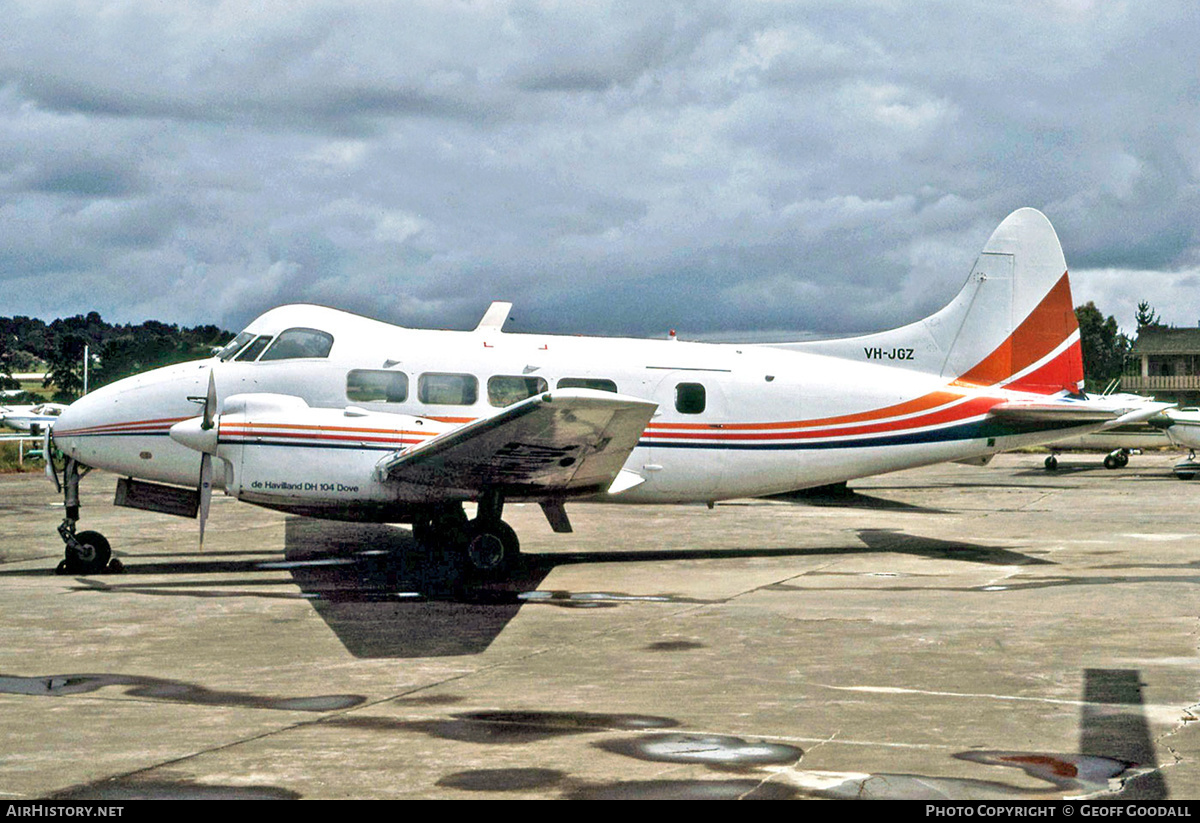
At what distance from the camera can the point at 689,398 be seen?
1708cm

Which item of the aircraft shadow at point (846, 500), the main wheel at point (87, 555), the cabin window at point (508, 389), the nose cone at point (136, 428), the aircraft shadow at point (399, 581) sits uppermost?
the cabin window at point (508, 389)

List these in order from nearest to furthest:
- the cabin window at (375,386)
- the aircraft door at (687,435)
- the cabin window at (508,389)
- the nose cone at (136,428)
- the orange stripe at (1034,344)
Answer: the nose cone at (136,428) → the cabin window at (375,386) → the cabin window at (508,389) → the aircraft door at (687,435) → the orange stripe at (1034,344)

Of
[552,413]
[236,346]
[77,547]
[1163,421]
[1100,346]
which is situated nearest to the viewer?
[552,413]

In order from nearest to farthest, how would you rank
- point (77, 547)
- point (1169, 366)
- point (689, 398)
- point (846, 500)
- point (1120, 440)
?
1. point (77, 547)
2. point (689, 398)
3. point (846, 500)
4. point (1120, 440)
5. point (1169, 366)

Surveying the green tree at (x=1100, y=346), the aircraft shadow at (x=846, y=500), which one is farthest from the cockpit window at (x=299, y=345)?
the green tree at (x=1100, y=346)

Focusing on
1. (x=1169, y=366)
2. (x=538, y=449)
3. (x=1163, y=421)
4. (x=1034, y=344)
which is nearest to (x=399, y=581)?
(x=538, y=449)

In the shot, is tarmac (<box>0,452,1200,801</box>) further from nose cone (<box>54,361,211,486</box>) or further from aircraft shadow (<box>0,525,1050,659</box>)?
nose cone (<box>54,361,211,486</box>)

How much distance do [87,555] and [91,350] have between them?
269 feet

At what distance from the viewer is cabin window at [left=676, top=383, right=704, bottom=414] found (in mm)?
17047

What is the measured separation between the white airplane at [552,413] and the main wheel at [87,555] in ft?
0.09

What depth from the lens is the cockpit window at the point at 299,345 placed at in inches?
623

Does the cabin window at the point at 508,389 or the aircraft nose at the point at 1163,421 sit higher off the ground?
the cabin window at the point at 508,389

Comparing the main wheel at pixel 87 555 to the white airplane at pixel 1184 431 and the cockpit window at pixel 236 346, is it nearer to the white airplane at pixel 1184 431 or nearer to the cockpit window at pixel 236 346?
the cockpit window at pixel 236 346

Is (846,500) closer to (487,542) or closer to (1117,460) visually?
(487,542)
